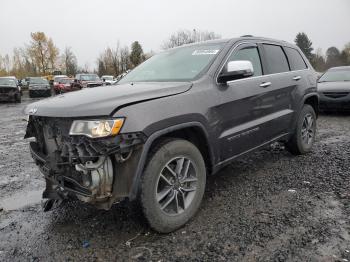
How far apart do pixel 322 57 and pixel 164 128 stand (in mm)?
88409

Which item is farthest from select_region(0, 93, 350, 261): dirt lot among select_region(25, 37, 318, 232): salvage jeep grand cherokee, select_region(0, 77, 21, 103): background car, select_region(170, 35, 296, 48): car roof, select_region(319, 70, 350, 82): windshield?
select_region(0, 77, 21, 103): background car

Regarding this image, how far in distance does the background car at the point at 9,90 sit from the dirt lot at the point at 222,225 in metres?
17.2

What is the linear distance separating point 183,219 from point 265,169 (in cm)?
210

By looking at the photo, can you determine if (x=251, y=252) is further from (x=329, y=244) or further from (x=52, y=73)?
(x=52, y=73)

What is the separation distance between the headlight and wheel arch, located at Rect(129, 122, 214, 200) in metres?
0.29

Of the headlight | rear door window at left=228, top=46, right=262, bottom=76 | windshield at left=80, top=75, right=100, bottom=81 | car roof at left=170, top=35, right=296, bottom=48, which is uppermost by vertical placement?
car roof at left=170, top=35, right=296, bottom=48

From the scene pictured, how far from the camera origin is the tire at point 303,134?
499cm

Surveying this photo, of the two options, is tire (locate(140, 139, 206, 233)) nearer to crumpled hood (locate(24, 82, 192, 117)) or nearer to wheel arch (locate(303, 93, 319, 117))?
crumpled hood (locate(24, 82, 192, 117))

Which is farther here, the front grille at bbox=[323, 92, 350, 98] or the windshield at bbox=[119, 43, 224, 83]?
the front grille at bbox=[323, 92, 350, 98]

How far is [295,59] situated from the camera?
5.13 meters

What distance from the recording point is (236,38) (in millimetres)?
4051

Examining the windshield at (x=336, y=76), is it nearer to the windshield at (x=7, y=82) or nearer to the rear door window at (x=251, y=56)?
the rear door window at (x=251, y=56)

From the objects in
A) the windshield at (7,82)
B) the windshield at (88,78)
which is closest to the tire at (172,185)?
the windshield at (7,82)

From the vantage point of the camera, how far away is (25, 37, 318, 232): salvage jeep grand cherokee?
Result: 8.55 ft
